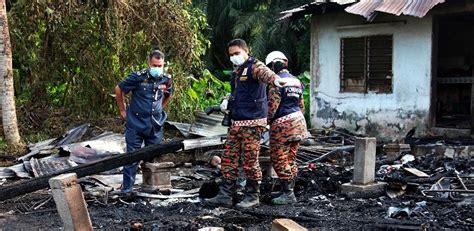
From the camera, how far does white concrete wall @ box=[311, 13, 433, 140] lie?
12.4 metres

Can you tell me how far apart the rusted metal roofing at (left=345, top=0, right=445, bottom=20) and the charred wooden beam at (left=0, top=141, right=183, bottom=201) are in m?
6.29

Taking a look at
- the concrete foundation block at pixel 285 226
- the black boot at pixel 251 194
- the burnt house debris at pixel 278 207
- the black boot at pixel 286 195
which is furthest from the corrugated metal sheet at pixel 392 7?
the concrete foundation block at pixel 285 226

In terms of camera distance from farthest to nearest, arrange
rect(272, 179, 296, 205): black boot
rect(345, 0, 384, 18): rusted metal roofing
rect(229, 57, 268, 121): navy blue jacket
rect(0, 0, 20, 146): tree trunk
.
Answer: rect(345, 0, 384, 18): rusted metal roofing → rect(0, 0, 20, 146): tree trunk → rect(272, 179, 296, 205): black boot → rect(229, 57, 268, 121): navy blue jacket

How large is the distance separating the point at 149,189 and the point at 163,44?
6.09 m

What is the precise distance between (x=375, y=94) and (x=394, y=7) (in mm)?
2294

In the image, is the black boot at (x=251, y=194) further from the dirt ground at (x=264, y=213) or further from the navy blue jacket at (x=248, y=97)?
the navy blue jacket at (x=248, y=97)

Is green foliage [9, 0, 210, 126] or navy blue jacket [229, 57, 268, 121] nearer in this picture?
navy blue jacket [229, 57, 268, 121]

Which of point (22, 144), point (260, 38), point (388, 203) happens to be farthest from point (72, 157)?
point (260, 38)

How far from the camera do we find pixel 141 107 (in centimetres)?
710

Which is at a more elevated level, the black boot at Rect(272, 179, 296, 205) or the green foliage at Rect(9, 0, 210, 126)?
the green foliage at Rect(9, 0, 210, 126)

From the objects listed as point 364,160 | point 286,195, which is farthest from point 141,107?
point 364,160

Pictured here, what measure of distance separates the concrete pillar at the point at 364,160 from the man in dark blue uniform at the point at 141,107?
100 inches

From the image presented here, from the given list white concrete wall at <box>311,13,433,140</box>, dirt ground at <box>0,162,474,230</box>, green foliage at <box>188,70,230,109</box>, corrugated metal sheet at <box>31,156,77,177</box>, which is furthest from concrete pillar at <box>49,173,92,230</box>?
green foliage at <box>188,70,230,109</box>

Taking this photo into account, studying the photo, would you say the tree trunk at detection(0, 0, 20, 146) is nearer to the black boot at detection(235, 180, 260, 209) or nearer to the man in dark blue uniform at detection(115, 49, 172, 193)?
the man in dark blue uniform at detection(115, 49, 172, 193)
